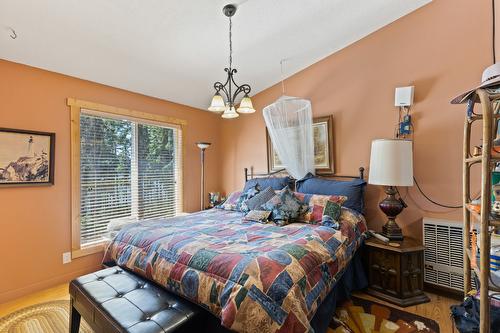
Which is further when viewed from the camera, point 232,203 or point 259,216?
point 232,203

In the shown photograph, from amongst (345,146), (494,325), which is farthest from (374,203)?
(494,325)

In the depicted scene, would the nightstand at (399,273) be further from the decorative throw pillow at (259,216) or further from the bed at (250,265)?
the decorative throw pillow at (259,216)

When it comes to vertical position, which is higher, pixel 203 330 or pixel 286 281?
pixel 286 281

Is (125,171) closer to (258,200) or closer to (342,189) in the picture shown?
(258,200)

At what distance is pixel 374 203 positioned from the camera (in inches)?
113

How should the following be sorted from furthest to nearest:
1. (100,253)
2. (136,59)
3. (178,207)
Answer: (178,207) < (100,253) < (136,59)

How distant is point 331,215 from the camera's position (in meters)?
2.35

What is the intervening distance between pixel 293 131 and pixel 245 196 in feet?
3.41

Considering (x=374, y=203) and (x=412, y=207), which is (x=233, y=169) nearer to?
(x=374, y=203)

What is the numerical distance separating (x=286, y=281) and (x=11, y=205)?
109 inches

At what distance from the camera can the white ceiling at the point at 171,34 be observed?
211cm

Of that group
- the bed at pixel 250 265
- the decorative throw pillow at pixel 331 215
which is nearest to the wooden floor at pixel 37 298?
the bed at pixel 250 265

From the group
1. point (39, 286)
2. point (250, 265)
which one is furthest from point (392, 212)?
point (39, 286)

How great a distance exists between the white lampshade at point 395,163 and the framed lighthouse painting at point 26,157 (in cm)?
345
